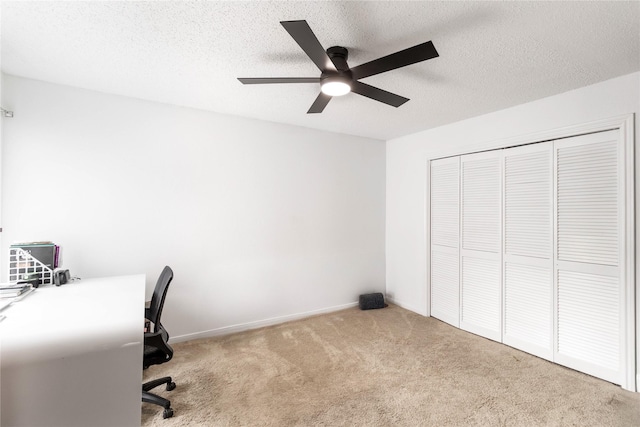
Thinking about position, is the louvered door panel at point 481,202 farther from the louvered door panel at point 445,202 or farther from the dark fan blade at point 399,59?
the dark fan blade at point 399,59

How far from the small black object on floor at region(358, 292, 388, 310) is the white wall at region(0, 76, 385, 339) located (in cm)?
17

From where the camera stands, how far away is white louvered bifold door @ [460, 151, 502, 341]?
3.07 metres

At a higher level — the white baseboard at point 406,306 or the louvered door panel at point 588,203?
the louvered door panel at point 588,203

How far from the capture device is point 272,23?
64.4 inches

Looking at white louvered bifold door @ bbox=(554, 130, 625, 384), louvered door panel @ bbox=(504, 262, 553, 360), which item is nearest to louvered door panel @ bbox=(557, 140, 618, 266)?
white louvered bifold door @ bbox=(554, 130, 625, 384)

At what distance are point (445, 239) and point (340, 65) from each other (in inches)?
105

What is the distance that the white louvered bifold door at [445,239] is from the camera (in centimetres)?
347

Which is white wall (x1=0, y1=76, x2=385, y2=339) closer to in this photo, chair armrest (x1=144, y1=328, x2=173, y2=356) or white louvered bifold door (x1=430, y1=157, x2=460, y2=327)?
white louvered bifold door (x1=430, y1=157, x2=460, y2=327)

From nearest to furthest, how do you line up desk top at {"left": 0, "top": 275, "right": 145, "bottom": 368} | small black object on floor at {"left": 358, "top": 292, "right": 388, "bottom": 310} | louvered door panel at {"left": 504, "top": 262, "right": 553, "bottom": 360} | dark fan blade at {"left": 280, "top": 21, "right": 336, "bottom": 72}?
1. desk top at {"left": 0, "top": 275, "right": 145, "bottom": 368}
2. dark fan blade at {"left": 280, "top": 21, "right": 336, "bottom": 72}
3. louvered door panel at {"left": 504, "top": 262, "right": 553, "bottom": 360}
4. small black object on floor at {"left": 358, "top": 292, "right": 388, "bottom": 310}

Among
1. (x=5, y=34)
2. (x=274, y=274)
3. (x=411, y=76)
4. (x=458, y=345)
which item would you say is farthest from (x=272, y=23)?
(x=458, y=345)

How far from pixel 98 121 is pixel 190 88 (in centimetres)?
91

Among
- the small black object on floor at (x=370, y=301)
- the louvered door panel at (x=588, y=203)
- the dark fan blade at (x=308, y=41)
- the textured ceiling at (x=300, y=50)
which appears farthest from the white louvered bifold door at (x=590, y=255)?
the dark fan blade at (x=308, y=41)

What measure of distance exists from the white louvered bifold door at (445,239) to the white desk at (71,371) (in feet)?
10.9

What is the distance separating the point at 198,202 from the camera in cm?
303
